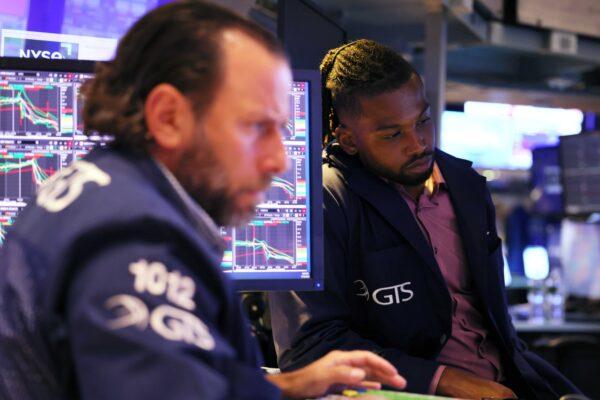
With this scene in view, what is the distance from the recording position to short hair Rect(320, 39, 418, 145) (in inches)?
86.0

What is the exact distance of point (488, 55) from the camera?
22.5 feet

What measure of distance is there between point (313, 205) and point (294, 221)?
6cm

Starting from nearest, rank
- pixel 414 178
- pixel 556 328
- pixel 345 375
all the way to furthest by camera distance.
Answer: pixel 345 375 < pixel 414 178 < pixel 556 328

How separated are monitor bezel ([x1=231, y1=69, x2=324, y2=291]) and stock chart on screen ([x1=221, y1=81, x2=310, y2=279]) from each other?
0.01 metres

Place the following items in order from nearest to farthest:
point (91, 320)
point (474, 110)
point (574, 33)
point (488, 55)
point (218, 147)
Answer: point (91, 320), point (218, 147), point (574, 33), point (488, 55), point (474, 110)

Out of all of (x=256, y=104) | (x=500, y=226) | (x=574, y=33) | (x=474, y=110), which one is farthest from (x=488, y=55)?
(x=256, y=104)

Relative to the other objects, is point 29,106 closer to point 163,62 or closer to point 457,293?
point 163,62

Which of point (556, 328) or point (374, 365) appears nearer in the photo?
point (374, 365)

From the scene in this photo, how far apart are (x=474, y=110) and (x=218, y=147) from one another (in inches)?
328

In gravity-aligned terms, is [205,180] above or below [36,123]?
below

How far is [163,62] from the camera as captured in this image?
1.01 meters

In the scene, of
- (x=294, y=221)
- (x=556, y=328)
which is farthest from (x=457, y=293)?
(x=556, y=328)

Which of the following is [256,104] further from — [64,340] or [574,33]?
[574,33]

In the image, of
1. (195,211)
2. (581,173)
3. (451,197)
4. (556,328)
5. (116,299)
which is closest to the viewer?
(116,299)
